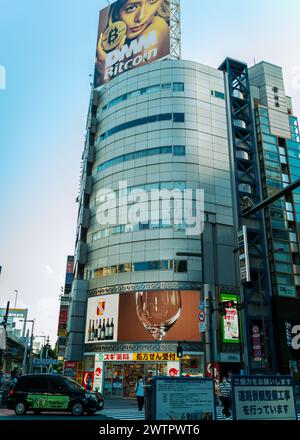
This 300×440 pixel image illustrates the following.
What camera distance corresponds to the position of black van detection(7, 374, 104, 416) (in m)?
18.6

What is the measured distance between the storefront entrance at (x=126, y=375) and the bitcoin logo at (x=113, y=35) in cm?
4814

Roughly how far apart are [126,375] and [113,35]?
171 ft

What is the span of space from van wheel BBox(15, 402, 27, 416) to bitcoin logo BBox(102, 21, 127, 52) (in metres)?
55.8

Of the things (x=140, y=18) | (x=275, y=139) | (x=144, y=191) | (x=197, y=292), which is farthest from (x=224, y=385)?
(x=140, y=18)

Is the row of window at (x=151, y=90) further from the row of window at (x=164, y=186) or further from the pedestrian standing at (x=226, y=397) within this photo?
the pedestrian standing at (x=226, y=397)

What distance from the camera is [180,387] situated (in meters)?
→ 10.9

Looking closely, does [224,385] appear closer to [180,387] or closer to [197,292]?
[180,387]

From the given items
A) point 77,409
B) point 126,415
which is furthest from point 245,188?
point 77,409

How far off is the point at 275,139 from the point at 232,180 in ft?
49.7

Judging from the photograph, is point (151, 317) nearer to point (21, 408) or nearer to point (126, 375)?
point (126, 375)

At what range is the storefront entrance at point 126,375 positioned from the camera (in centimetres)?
3788

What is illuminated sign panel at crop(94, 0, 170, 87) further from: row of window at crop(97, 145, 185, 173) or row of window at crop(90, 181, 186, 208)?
row of window at crop(90, 181, 186, 208)

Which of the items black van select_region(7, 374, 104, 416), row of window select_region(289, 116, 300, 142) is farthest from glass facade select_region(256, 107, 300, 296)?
black van select_region(7, 374, 104, 416)

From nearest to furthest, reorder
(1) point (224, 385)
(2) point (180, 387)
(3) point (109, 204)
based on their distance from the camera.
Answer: (2) point (180, 387), (1) point (224, 385), (3) point (109, 204)
